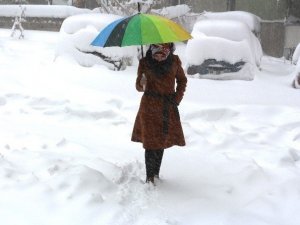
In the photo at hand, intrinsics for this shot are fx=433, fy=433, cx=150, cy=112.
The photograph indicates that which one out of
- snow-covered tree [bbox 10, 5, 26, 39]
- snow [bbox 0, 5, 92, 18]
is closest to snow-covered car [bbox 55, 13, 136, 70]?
snow-covered tree [bbox 10, 5, 26, 39]

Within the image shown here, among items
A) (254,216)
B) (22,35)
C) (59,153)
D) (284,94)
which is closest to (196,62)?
(284,94)

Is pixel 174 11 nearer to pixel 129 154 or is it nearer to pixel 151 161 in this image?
pixel 129 154

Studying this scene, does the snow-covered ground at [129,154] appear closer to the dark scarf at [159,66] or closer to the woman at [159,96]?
the woman at [159,96]

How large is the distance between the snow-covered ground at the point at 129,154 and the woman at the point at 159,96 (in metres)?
0.47

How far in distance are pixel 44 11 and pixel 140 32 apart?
13.7 metres

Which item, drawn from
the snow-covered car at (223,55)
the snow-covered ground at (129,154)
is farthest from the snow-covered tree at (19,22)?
the snow-covered car at (223,55)

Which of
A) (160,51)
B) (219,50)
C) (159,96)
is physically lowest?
(219,50)

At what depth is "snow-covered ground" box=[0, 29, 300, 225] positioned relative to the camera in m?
3.38

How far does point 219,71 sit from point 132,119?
2759mm

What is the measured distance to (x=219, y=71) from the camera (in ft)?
27.3

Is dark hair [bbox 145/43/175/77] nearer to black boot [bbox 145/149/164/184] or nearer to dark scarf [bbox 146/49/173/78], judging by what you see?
dark scarf [bbox 146/49/173/78]

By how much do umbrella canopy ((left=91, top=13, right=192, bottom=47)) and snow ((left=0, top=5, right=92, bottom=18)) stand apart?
1260cm

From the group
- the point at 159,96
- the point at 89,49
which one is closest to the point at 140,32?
the point at 159,96

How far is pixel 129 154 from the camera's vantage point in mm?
4883
